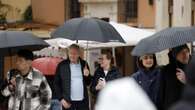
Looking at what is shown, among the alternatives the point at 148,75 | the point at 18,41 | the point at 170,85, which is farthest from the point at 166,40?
the point at 18,41

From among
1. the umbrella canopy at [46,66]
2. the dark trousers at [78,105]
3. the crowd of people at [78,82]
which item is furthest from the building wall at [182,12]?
the dark trousers at [78,105]

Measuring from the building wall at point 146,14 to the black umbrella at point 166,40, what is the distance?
12.2 meters

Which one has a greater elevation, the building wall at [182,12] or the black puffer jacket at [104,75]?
the building wall at [182,12]

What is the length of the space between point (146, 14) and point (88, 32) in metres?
10.7

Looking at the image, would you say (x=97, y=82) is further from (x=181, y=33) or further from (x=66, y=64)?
(x=181, y=33)

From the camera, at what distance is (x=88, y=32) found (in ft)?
29.5

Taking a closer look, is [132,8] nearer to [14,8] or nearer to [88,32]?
[14,8]

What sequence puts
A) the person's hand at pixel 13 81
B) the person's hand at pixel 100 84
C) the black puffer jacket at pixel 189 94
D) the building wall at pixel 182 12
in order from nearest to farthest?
the black puffer jacket at pixel 189 94 < the person's hand at pixel 13 81 < the person's hand at pixel 100 84 < the building wall at pixel 182 12

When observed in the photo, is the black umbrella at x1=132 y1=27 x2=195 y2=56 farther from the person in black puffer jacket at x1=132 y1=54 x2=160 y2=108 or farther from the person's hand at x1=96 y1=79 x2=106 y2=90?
the person's hand at x1=96 y1=79 x2=106 y2=90

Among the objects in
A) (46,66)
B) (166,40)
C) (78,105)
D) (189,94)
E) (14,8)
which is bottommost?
(78,105)

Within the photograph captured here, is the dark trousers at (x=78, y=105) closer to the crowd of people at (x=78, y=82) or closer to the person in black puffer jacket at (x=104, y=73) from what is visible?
the crowd of people at (x=78, y=82)

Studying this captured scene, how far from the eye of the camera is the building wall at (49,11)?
75.5 feet

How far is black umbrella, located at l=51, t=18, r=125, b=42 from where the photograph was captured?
8852 millimetres

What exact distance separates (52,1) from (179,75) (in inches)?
681
